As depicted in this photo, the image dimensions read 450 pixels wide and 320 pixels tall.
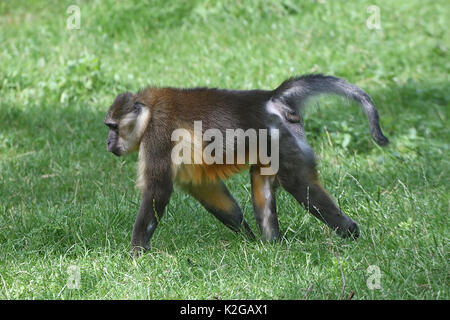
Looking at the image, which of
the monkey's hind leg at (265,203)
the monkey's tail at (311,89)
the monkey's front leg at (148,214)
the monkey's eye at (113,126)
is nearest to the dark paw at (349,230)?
the monkey's hind leg at (265,203)

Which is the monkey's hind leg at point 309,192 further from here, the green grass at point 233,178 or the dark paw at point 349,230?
the green grass at point 233,178

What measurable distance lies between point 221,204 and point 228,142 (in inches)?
23.3

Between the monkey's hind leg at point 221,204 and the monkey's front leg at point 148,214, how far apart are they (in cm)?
48

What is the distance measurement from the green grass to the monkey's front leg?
127mm

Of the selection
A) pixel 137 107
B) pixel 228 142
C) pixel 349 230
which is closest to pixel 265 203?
pixel 228 142

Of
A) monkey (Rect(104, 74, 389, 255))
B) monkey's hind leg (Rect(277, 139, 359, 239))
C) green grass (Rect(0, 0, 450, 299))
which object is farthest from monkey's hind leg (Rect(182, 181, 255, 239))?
monkey's hind leg (Rect(277, 139, 359, 239))

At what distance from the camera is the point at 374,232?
17.0 ft
